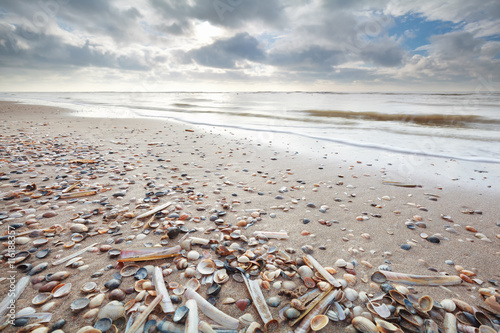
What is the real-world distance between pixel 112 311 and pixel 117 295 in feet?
0.48

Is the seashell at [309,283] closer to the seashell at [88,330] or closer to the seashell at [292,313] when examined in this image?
the seashell at [292,313]

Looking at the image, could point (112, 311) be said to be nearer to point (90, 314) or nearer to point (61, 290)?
point (90, 314)

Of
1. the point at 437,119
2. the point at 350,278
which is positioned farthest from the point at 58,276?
the point at 437,119

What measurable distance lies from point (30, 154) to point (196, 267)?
5.58m

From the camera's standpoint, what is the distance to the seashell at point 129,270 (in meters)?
1.86

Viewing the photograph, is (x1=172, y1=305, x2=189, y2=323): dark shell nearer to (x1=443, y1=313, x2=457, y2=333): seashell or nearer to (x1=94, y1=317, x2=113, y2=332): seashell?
(x1=94, y1=317, x2=113, y2=332): seashell

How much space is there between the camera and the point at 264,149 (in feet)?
21.5

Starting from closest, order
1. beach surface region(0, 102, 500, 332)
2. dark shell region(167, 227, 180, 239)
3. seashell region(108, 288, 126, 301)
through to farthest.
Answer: seashell region(108, 288, 126, 301)
beach surface region(0, 102, 500, 332)
dark shell region(167, 227, 180, 239)

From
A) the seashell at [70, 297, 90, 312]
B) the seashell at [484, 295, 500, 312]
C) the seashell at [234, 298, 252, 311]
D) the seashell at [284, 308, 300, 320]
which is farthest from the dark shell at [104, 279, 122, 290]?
the seashell at [484, 295, 500, 312]

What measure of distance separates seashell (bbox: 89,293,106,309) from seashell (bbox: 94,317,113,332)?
0.52ft

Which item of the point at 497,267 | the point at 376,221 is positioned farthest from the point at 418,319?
the point at 376,221

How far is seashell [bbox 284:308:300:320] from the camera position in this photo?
5.04 ft

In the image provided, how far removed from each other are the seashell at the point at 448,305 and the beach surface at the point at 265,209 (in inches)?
3.5

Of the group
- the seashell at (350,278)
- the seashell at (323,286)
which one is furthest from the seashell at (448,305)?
the seashell at (323,286)
